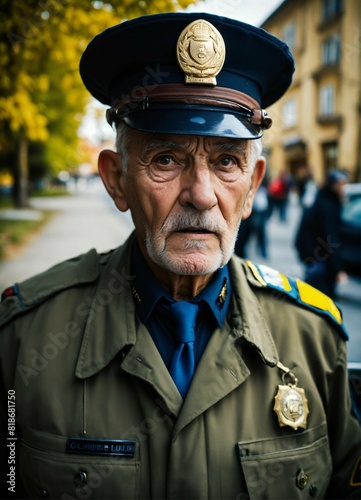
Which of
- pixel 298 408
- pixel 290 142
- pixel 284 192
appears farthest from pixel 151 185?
pixel 290 142

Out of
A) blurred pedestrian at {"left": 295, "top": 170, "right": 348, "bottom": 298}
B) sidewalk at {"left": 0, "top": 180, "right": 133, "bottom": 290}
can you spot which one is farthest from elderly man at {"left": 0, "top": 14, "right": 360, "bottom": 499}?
blurred pedestrian at {"left": 295, "top": 170, "right": 348, "bottom": 298}

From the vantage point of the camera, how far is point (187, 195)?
4.95 feet

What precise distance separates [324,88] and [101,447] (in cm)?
2410

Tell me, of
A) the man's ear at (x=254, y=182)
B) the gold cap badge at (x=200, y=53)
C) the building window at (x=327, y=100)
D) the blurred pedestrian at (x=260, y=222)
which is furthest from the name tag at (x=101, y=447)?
the building window at (x=327, y=100)

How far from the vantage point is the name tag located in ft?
4.92

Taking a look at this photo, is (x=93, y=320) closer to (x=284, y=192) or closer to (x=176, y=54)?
(x=176, y=54)

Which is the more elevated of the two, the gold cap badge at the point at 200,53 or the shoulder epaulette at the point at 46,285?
the gold cap badge at the point at 200,53

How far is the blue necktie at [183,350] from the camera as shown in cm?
157

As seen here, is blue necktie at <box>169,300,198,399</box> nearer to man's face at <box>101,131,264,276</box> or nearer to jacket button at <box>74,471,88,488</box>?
man's face at <box>101,131,264,276</box>

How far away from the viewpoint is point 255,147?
1691mm

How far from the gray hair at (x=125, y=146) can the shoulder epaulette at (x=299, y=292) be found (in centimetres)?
45

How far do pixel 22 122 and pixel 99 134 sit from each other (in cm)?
72

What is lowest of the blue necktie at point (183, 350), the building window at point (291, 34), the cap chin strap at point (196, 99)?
the blue necktie at point (183, 350)

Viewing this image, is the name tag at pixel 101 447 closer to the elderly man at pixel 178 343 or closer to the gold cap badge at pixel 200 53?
the elderly man at pixel 178 343
